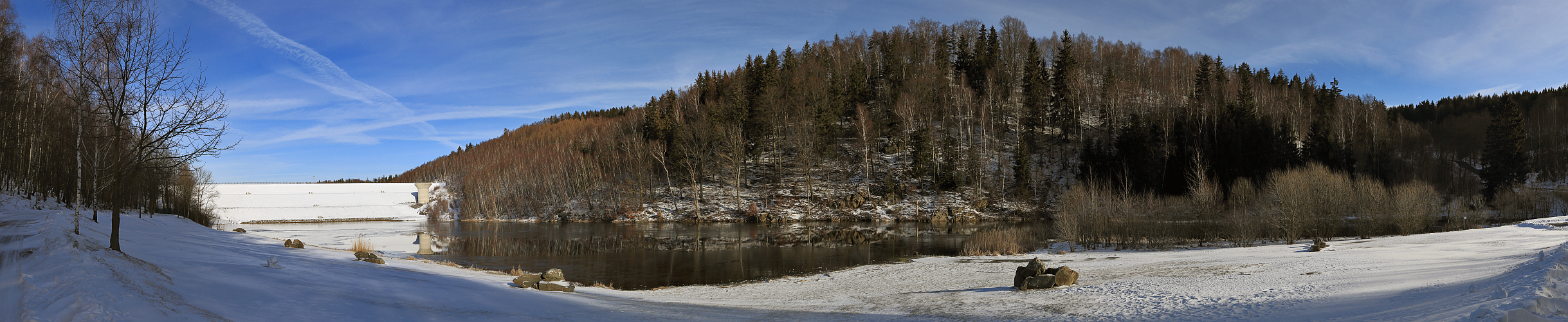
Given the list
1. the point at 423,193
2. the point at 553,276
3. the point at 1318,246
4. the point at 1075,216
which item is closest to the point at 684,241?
the point at 553,276

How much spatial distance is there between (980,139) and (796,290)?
204 ft

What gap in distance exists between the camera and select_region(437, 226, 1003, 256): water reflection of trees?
116 feet

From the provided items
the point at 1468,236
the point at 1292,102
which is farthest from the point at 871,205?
the point at 1292,102

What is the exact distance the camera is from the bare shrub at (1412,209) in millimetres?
32094

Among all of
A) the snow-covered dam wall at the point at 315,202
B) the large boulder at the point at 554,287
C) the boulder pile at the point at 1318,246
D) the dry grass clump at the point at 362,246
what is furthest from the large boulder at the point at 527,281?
the snow-covered dam wall at the point at 315,202

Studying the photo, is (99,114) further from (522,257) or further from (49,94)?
(49,94)

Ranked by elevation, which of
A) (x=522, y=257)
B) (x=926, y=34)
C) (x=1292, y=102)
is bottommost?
(x=522, y=257)

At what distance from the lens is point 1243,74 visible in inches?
3132

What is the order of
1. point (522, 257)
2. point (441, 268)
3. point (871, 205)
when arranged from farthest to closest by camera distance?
point (871, 205)
point (522, 257)
point (441, 268)

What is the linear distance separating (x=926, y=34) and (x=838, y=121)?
31052 millimetres

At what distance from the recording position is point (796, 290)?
18.8 metres

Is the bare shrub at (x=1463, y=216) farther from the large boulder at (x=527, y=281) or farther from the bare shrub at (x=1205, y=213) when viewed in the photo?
the large boulder at (x=527, y=281)

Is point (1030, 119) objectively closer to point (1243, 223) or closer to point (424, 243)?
point (1243, 223)

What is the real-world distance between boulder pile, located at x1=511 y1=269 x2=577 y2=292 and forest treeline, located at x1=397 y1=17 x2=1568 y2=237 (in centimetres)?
4388
